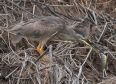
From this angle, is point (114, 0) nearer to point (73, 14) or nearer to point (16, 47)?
point (73, 14)

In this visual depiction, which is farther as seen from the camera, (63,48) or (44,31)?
(63,48)

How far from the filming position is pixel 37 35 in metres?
4.93

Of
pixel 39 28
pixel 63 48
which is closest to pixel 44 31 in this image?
pixel 39 28

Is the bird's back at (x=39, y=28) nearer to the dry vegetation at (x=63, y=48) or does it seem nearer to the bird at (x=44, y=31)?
the bird at (x=44, y=31)

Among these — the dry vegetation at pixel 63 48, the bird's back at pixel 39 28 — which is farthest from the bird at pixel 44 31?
the dry vegetation at pixel 63 48

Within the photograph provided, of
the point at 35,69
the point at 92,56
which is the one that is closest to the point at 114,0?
the point at 92,56

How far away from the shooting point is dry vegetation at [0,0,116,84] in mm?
4645

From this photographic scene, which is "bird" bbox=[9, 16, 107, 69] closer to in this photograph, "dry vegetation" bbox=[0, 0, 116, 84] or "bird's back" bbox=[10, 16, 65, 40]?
"bird's back" bbox=[10, 16, 65, 40]

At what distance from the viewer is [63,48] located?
17.5 feet

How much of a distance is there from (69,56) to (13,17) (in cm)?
108

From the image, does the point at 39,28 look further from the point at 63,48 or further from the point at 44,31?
the point at 63,48

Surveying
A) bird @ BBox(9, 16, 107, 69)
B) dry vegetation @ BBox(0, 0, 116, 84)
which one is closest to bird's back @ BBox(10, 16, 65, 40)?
bird @ BBox(9, 16, 107, 69)

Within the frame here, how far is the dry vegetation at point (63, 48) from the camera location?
4645 mm

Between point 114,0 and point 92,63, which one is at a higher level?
point 114,0
